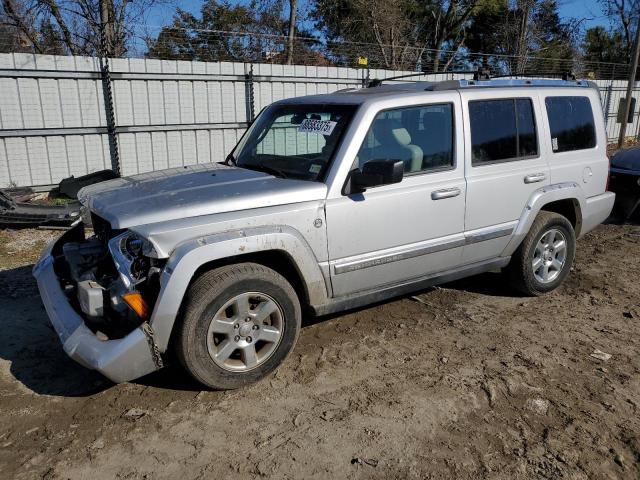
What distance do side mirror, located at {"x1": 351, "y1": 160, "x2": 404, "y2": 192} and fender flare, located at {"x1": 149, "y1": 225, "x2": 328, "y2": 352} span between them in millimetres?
580

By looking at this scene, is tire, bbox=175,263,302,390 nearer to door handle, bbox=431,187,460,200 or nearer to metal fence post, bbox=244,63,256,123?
door handle, bbox=431,187,460,200

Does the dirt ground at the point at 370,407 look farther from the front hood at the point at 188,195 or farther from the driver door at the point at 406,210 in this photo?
the front hood at the point at 188,195

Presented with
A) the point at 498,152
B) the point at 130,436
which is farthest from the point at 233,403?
the point at 498,152

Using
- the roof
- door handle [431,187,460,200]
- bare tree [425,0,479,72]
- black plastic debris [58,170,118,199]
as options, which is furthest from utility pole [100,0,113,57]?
bare tree [425,0,479,72]

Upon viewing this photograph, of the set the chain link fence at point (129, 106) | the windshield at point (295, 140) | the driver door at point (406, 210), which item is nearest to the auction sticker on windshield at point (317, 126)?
the windshield at point (295, 140)

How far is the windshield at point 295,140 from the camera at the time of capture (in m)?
3.97

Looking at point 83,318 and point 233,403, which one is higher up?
point 83,318

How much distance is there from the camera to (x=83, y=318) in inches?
138

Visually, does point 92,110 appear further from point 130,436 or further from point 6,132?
point 130,436

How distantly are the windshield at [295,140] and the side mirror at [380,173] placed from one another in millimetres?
305

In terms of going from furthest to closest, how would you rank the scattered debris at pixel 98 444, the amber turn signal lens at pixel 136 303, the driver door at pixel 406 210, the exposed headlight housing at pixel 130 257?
Answer: the driver door at pixel 406 210, the exposed headlight housing at pixel 130 257, the amber turn signal lens at pixel 136 303, the scattered debris at pixel 98 444

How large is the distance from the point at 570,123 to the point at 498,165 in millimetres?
1147

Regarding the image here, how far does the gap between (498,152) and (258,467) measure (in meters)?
3.17

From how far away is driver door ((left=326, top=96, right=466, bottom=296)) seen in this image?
3.88 metres
